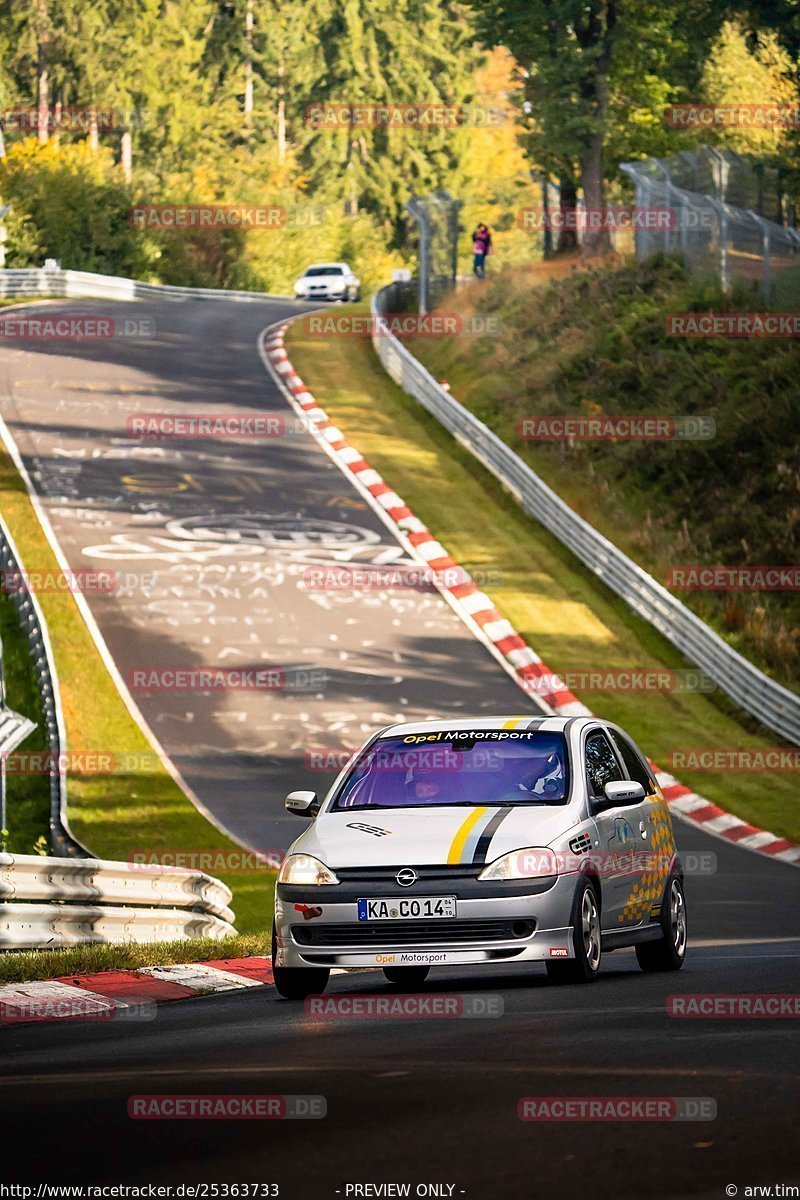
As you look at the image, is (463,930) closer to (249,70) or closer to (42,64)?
(42,64)

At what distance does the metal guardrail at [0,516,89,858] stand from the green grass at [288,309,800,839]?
23.2 ft

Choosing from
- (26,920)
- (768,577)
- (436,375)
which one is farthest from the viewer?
(436,375)

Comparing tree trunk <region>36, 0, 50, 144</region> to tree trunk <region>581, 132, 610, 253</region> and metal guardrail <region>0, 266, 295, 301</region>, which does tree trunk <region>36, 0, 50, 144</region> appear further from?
tree trunk <region>581, 132, 610, 253</region>

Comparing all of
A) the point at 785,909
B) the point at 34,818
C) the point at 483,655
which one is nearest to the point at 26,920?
the point at 785,909

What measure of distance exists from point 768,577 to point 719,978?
825 inches

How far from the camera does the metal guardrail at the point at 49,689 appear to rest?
20.5 metres

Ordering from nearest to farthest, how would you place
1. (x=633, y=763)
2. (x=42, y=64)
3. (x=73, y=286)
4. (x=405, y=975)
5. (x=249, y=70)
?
(x=405, y=975)
(x=633, y=763)
(x=73, y=286)
(x=42, y=64)
(x=249, y=70)

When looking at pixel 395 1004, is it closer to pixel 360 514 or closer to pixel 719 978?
pixel 719 978

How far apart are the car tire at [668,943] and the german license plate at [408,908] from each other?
75.7 inches

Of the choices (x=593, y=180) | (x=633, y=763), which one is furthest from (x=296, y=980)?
(x=593, y=180)

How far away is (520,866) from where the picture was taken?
10406mm

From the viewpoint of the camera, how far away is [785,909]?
17.2 m

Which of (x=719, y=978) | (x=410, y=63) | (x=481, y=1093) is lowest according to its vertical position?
(x=719, y=978)

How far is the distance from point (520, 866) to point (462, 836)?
1.18 feet
